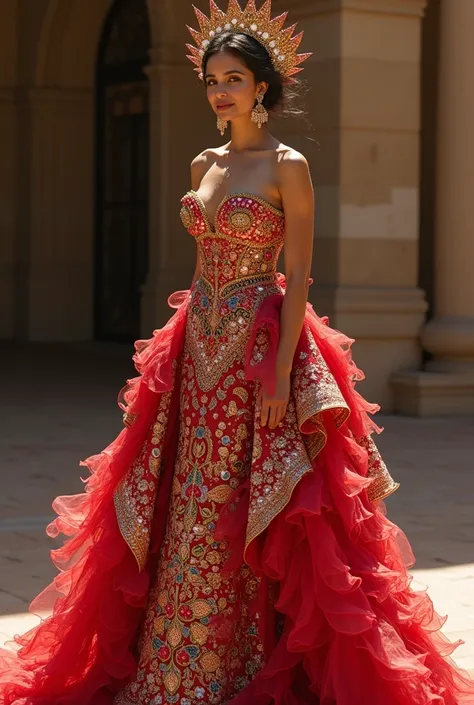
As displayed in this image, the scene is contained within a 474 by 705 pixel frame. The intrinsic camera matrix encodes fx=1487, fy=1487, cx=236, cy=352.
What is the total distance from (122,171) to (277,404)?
12.8 meters

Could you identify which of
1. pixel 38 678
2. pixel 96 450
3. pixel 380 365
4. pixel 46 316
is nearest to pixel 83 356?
pixel 46 316

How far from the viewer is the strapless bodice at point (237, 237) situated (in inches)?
162

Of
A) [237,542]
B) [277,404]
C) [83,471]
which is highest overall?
[277,404]

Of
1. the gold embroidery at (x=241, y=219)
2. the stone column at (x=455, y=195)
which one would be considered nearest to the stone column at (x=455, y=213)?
the stone column at (x=455, y=195)

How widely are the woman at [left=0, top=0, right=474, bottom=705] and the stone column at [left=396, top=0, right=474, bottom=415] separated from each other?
691 cm

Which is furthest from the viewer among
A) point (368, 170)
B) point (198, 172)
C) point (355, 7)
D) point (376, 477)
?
point (368, 170)

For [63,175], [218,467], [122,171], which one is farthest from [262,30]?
[63,175]

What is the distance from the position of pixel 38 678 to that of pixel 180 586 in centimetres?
54

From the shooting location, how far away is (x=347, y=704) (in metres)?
3.92

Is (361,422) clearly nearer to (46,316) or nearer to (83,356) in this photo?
(83,356)

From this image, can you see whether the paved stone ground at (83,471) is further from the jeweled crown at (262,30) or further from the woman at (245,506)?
the jeweled crown at (262,30)

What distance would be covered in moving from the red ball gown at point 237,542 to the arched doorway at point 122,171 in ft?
39.1

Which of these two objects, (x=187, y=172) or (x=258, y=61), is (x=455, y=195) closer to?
(x=187, y=172)

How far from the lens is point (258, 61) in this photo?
4.13 meters
